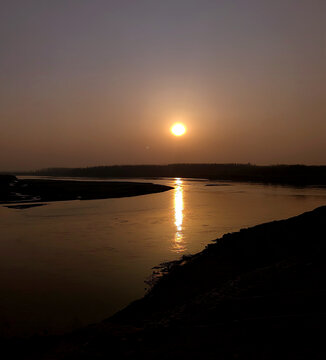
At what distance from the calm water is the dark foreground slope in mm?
1535

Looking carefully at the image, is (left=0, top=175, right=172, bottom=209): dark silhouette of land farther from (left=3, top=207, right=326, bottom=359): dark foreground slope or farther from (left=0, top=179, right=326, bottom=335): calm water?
(left=3, top=207, right=326, bottom=359): dark foreground slope

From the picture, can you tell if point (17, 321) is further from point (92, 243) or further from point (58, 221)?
point (58, 221)

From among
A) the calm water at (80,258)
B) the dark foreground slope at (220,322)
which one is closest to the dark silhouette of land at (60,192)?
the calm water at (80,258)

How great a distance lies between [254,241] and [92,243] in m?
9.10

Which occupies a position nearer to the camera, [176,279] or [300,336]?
[300,336]

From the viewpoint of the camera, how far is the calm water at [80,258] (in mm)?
10164

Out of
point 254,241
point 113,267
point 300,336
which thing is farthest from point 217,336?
point 254,241

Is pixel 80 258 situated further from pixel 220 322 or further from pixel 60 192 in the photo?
pixel 60 192

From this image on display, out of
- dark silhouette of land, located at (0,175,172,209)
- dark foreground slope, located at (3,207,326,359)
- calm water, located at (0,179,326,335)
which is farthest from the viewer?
dark silhouette of land, located at (0,175,172,209)

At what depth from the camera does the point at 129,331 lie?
738 centimetres

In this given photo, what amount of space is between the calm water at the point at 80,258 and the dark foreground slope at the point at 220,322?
153 centimetres

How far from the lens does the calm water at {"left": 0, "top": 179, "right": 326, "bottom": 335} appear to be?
400 inches

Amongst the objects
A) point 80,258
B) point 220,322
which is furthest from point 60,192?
point 220,322

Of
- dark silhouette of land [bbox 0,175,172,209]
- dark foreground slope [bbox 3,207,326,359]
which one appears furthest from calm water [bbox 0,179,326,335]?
dark silhouette of land [bbox 0,175,172,209]
